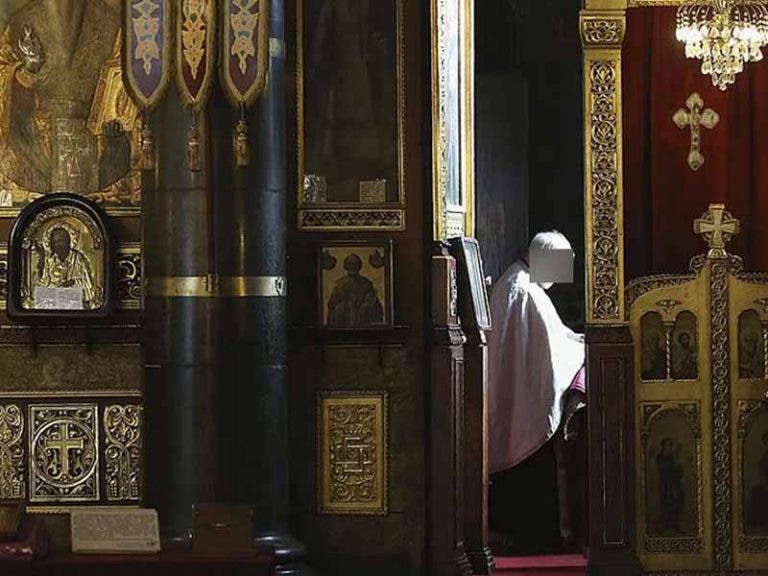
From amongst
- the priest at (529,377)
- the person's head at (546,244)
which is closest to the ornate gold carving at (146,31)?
the priest at (529,377)

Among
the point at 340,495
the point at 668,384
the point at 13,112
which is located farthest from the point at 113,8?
the point at 668,384

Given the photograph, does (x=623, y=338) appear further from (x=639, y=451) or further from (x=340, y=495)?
(x=340, y=495)

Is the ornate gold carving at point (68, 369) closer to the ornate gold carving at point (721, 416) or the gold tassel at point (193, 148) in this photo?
the gold tassel at point (193, 148)

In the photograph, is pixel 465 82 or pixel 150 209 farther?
pixel 465 82

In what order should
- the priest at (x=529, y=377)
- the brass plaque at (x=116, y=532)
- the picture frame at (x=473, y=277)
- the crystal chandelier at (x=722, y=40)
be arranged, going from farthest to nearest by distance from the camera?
the priest at (x=529, y=377)
the picture frame at (x=473, y=277)
the crystal chandelier at (x=722, y=40)
the brass plaque at (x=116, y=532)

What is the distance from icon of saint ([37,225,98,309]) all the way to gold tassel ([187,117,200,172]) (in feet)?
3.59

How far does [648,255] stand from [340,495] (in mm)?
1985

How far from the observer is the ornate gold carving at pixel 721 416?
34.6 ft

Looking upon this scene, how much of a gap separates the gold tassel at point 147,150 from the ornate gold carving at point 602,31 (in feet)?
7.30

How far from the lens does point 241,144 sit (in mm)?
9883

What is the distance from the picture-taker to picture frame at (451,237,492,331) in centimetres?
1099

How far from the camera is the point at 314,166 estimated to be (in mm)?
10727

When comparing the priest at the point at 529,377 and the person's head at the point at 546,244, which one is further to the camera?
the person's head at the point at 546,244

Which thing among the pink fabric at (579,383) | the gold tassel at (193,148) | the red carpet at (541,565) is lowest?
the red carpet at (541,565)
